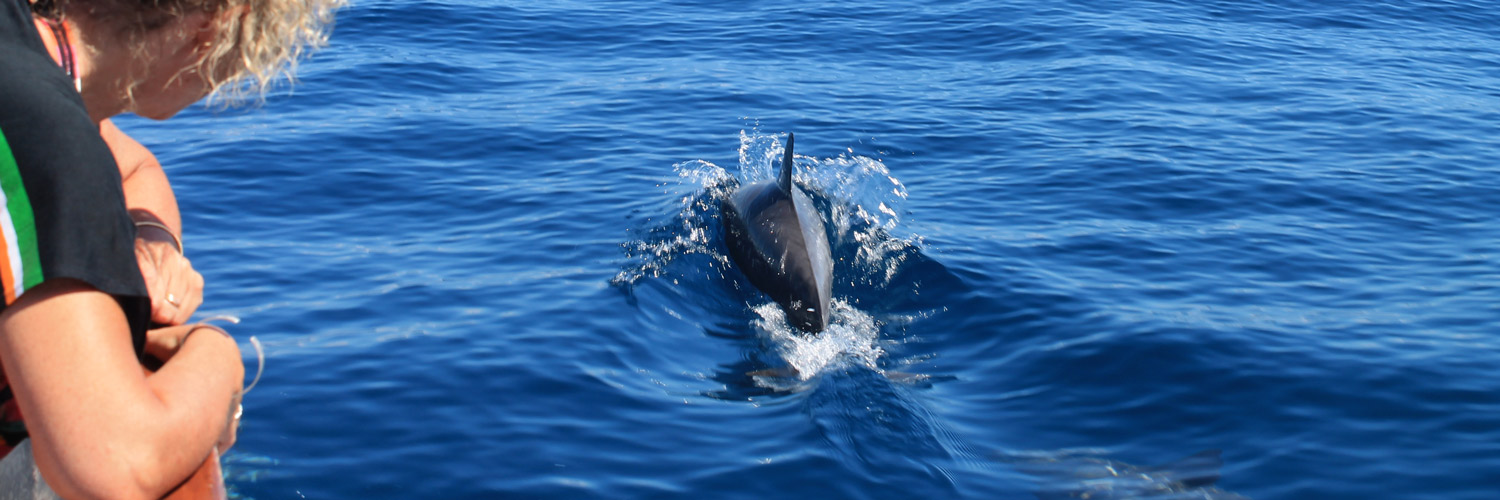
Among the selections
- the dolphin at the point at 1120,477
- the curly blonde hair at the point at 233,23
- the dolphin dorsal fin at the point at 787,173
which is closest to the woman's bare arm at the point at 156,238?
the curly blonde hair at the point at 233,23

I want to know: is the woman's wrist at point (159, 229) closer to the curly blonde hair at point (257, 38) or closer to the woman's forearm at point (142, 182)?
the woman's forearm at point (142, 182)

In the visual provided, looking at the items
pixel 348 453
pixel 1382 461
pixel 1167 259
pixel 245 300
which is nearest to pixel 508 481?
pixel 348 453

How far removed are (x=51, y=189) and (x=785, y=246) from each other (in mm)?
6894

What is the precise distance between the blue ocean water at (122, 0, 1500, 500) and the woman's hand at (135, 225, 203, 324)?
37 centimetres

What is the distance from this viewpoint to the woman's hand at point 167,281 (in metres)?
1.98

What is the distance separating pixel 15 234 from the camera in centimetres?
139

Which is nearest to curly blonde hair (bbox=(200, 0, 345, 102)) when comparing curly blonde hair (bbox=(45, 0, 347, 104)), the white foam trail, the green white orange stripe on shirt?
curly blonde hair (bbox=(45, 0, 347, 104))

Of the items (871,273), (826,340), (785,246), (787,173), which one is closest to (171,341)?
(826,340)

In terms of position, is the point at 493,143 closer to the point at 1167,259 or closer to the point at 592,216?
the point at 592,216

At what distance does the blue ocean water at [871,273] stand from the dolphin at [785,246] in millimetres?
167

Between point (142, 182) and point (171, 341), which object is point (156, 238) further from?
point (171, 341)

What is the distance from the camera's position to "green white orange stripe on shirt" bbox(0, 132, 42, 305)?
1.38 m

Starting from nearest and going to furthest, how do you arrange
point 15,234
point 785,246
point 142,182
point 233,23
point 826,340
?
point 15,234 < point 233,23 < point 142,182 < point 826,340 < point 785,246

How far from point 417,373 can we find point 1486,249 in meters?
8.21
